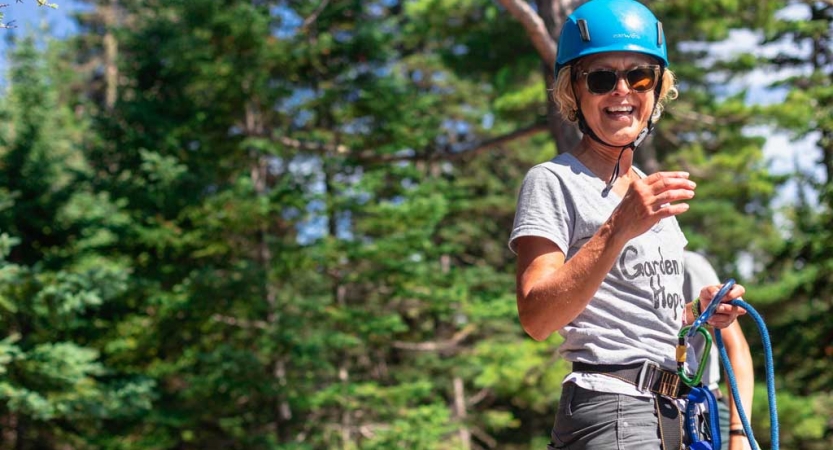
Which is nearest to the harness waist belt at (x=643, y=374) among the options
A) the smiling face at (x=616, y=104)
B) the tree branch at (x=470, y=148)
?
the smiling face at (x=616, y=104)

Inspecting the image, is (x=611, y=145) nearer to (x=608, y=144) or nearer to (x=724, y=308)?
(x=608, y=144)

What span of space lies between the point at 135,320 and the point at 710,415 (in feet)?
35.5

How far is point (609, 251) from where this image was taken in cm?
194

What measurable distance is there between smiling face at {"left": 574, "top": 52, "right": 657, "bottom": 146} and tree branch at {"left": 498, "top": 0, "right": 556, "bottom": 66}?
4.04m

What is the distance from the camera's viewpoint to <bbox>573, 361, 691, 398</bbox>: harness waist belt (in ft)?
7.20

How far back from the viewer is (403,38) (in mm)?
14875

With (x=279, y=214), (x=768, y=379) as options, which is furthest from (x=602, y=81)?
(x=279, y=214)

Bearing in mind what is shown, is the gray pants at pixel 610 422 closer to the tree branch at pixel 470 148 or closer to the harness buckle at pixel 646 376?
the harness buckle at pixel 646 376

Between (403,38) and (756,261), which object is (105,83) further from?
(756,261)

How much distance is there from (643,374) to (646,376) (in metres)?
0.01

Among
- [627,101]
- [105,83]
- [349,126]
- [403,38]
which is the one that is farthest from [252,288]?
[105,83]

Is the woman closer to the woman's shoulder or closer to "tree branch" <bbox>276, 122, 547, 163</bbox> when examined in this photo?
the woman's shoulder

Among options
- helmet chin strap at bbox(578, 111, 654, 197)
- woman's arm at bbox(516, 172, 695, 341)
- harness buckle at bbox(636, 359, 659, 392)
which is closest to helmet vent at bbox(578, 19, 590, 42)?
helmet chin strap at bbox(578, 111, 654, 197)

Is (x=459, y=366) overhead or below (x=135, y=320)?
below
